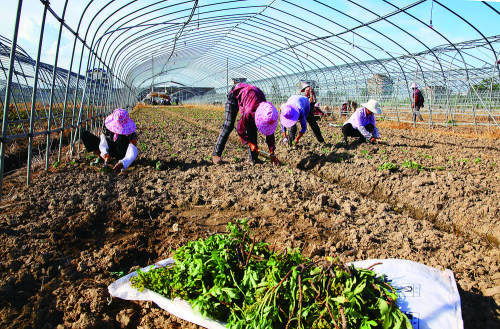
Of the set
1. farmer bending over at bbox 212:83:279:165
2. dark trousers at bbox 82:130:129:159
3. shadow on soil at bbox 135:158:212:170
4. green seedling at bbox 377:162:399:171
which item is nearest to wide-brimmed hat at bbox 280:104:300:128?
farmer bending over at bbox 212:83:279:165

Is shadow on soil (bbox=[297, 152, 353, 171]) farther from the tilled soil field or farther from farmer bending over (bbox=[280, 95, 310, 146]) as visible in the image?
farmer bending over (bbox=[280, 95, 310, 146])

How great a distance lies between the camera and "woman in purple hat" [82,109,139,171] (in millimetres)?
5527

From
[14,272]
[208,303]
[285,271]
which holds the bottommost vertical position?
[14,272]

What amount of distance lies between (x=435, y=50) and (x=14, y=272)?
13.0 metres

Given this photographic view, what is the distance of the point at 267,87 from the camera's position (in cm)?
2703

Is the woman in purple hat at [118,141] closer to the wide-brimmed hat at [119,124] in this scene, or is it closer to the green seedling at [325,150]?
the wide-brimmed hat at [119,124]

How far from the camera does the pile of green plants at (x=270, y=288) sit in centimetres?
164

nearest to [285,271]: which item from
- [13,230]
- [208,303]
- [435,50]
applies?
[208,303]

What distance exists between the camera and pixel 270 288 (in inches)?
68.7

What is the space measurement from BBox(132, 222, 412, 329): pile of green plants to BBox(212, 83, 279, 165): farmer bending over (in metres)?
3.24

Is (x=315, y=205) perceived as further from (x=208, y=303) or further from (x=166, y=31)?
(x=166, y=31)

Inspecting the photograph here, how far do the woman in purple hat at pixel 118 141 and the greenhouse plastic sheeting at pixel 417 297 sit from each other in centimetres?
368

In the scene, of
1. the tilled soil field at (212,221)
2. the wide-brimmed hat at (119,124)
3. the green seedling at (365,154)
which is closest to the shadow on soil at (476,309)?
the tilled soil field at (212,221)

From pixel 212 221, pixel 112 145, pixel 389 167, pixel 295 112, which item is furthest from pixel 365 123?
pixel 112 145
